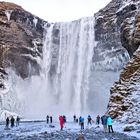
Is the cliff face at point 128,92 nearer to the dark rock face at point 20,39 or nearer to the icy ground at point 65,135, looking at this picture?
the icy ground at point 65,135

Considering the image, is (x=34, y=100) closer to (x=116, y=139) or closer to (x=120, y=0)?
(x=120, y=0)

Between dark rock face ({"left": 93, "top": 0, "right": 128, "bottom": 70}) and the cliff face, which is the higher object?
dark rock face ({"left": 93, "top": 0, "right": 128, "bottom": 70})

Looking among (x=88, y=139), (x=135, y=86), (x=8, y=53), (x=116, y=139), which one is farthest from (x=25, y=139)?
(x=8, y=53)

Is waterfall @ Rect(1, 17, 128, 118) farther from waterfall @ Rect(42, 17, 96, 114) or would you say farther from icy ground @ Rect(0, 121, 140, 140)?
icy ground @ Rect(0, 121, 140, 140)

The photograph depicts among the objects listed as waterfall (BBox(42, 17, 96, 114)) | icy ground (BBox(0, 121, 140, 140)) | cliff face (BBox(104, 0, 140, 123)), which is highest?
waterfall (BBox(42, 17, 96, 114))

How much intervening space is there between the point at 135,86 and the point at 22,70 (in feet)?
122

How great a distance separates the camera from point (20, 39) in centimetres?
7431

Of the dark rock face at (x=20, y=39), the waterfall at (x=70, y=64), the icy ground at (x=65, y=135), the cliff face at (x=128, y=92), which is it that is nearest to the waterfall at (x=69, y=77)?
the waterfall at (x=70, y=64)

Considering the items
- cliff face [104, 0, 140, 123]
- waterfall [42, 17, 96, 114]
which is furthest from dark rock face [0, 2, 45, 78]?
cliff face [104, 0, 140, 123]

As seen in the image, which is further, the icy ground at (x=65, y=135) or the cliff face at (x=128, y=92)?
the cliff face at (x=128, y=92)

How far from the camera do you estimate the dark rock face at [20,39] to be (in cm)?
7219

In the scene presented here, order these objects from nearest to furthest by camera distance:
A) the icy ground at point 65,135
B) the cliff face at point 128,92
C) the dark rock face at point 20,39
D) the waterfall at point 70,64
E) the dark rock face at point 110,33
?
the icy ground at point 65,135, the cliff face at point 128,92, the dark rock face at point 110,33, the waterfall at point 70,64, the dark rock face at point 20,39

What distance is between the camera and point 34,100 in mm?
73625

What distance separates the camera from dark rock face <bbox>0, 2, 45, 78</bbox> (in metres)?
72.2
